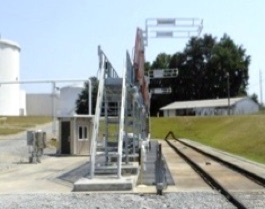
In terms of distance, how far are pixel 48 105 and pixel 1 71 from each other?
16.4 metres

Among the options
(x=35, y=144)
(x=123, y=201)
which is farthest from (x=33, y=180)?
(x=35, y=144)

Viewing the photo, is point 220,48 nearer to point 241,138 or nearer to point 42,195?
point 241,138

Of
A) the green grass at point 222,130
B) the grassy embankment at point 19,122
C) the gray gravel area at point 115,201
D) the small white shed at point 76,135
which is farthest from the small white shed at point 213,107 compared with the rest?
the gray gravel area at point 115,201

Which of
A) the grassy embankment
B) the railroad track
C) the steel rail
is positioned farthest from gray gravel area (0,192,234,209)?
the grassy embankment

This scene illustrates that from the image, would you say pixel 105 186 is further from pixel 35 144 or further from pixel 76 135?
pixel 76 135

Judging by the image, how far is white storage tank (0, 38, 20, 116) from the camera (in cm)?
8562

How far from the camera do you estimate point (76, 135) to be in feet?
106

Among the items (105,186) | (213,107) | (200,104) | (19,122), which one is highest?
(200,104)

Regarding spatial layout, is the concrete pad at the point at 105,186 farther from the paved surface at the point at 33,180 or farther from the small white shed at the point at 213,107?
the small white shed at the point at 213,107

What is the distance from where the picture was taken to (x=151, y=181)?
1605 cm

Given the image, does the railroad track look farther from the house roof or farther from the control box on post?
the house roof

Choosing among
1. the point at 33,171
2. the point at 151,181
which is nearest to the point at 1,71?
the point at 33,171

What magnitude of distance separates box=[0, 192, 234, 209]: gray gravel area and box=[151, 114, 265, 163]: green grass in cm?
2071

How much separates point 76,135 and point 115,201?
2031 centimetres
